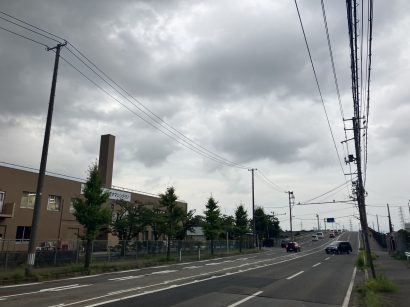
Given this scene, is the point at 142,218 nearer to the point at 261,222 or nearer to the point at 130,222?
the point at 130,222

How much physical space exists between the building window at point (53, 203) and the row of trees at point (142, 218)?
5928 millimetres

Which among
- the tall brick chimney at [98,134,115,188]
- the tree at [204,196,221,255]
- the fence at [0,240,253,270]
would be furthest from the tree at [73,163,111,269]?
the tall brick chimney at [98,134,115,188]

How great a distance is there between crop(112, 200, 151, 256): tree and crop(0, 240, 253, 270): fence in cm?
372

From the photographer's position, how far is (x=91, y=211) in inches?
904

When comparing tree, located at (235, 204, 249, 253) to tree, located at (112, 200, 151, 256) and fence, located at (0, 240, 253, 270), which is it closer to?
fence, located at (0, 240, 253, 270)

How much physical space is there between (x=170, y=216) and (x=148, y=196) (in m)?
20.8

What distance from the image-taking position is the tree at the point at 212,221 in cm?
4347

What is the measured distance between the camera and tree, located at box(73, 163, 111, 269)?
22953 millimetres

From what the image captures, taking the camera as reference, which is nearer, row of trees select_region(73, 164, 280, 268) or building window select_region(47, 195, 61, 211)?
row of trees select_region(73, 164, 280, 268)

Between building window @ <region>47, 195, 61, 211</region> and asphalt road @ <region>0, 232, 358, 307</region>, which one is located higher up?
building window @ <region>47, 195, 61, 211</region>

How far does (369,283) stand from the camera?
14.4m

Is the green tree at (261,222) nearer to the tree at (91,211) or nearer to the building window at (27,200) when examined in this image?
the building window at (27,200)

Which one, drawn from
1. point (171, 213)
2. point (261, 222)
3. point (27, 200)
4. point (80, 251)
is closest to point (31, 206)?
point (27, 200)

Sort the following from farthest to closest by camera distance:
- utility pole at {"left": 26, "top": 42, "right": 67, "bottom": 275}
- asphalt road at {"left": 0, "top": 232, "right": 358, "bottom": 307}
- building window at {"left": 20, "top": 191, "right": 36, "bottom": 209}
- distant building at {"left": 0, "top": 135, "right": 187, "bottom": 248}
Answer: building window at {"left": 20, "top": 191, "right": 36, "bottom": 209} < distant building at {"left": 0, "top": 135, "right": 187, "bottom": 248} < utility pole at {"left": 26, "top": 42, "right": 67, "bottom": 275} < asphalt road at {"left": 0, "top": 232, "right": 358, "bottom": 307}
